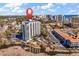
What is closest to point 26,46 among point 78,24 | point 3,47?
point 3,47

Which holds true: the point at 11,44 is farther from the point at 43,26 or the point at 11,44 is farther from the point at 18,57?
the point at 43,26

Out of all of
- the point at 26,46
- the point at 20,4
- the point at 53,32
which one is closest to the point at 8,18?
the point at 20,4

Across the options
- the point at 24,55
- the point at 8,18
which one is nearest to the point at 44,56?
the point at 24,55

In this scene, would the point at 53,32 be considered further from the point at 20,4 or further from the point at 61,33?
the point at 20,4

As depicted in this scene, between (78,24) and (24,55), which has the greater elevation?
(78,24)

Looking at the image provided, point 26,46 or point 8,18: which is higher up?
point 8,18

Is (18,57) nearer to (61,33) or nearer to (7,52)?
(7,52)

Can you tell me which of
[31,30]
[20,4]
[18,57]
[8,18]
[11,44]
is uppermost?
[20,4]
